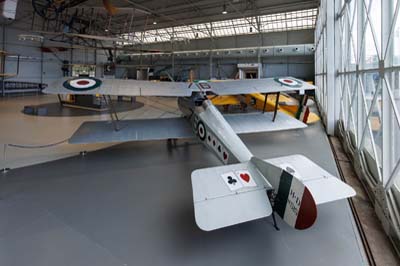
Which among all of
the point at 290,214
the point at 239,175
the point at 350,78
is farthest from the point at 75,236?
the point at 350,78

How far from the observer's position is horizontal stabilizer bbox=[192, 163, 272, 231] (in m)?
2.15

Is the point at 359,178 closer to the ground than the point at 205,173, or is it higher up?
closer to the ground

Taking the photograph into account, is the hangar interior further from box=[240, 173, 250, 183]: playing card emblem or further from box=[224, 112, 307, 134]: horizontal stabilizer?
box=[240, 173, 250, 183]: playing card emblem

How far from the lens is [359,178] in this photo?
4.21m

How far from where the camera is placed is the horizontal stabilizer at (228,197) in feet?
7.04

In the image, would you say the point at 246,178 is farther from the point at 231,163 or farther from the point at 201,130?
the point at 201,130

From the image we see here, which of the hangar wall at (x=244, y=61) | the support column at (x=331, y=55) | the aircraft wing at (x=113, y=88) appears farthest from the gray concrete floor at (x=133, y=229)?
the hangar wall at (x=244, y=61)

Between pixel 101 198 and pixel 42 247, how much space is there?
1.15 meters

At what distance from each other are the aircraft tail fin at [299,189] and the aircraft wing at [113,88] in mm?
3084

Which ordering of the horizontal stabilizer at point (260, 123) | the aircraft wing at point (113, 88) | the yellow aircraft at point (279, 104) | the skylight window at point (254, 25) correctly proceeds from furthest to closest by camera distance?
the skylight window at point (254, 25)
the yellow aircraft at point (279, 104)
the horizontal stabilizer at point (260, 123)
the aircraft wing at point (113, 88)

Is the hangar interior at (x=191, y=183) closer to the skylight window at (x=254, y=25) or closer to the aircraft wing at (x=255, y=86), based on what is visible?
the aircraft wing at (x=255, y=86)

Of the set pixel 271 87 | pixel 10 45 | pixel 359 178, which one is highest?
pixel 10 45

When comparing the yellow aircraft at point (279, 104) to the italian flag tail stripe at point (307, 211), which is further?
the yellow aircraft at point (279, 104)

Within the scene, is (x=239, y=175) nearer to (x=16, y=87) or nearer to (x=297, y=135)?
(x=297, y=135)
